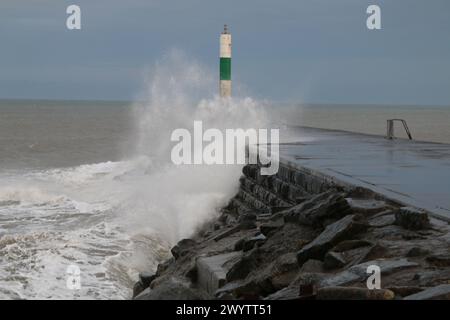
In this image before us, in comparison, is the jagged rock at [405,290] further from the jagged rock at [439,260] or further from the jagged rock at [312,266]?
the jagged rock at [312,266]

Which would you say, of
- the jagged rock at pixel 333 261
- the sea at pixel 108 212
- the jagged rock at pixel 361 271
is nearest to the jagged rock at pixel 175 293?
the jagged rock at pixel 361 271

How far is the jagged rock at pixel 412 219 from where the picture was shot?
17.6ft

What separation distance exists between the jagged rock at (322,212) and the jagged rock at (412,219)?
0.56 metres

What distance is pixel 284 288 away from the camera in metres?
4.68

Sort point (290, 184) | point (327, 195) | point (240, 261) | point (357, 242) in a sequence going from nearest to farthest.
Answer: point (357, 242) < point (240, 261) < point (327, 195) < point (290, 184)

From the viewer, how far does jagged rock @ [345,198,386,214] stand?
603cm

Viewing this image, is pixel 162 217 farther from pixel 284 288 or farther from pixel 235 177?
pixel 284 288

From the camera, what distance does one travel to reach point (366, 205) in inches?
244

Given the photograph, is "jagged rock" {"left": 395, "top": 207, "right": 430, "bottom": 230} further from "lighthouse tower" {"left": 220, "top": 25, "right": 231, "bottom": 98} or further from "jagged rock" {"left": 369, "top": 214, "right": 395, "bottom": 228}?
"lighthouse tower" {"left": 220, "top": 25, "right": 231, "bottom": 98}

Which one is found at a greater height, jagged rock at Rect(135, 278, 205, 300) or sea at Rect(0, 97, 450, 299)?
jagged rock at Rect(135, 278, 205, 300)

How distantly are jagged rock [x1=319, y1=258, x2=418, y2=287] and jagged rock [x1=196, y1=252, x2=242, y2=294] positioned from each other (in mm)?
1170

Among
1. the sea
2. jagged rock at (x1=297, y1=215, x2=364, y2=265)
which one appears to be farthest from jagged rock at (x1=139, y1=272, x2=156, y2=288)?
jagged rock at (x1=297, y1=215, x2=364, y2=265)
